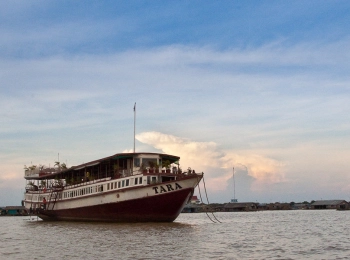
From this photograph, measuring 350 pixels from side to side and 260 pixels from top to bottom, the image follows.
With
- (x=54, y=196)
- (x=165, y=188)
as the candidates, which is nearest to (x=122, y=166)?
A: (x=165, y=188)

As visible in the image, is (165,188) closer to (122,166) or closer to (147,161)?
(147,161)

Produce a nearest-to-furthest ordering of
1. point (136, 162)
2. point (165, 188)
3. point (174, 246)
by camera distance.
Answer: point (174, 246) → point (165, 188) → point (136, 162)

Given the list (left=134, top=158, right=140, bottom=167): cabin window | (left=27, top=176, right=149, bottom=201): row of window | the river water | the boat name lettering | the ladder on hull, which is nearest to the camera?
the river water

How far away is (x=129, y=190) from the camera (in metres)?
45.8

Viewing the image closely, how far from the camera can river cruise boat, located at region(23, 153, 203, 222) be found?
146 feet

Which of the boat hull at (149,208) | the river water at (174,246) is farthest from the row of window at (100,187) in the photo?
the river water at (174,246)

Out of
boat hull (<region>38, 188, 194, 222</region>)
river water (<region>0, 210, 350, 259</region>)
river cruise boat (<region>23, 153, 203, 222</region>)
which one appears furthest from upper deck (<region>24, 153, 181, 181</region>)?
river water (<region>0, 210, 350, 259</region>)

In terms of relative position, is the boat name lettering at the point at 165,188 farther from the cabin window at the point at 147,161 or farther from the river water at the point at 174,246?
the river water at the point at 174,246

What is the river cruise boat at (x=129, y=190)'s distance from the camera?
44531 mm

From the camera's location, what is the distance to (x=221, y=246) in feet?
94.0

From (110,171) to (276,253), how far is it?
105 ft

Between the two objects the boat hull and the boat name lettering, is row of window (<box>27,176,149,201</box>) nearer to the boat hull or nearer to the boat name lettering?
the boat hull

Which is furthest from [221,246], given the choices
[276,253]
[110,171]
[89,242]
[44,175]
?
[44,175]

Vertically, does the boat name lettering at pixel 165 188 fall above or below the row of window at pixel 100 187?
below
